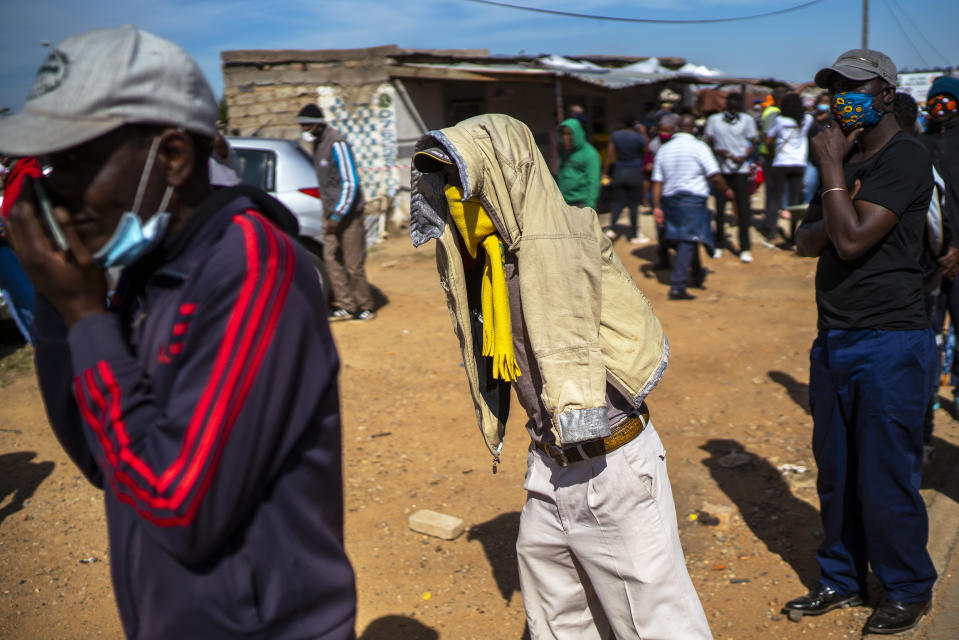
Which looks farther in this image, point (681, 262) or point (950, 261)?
point (681, 262)

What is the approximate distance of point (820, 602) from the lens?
3.56 meters

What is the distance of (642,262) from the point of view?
11750 mm

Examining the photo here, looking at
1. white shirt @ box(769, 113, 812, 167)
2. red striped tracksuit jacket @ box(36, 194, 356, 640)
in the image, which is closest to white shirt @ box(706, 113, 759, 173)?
white shirt @ box(769, 113, 812, 167)

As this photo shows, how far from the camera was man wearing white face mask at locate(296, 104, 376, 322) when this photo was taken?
824 cm

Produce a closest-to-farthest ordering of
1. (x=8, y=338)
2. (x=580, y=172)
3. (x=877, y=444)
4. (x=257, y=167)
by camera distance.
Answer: (x=877, y=444)
(x=8, y=338)
(x=257, y=167)
(x=580, y=172)

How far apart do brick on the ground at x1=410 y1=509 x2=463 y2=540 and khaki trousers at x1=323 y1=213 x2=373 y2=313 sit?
4.61 meters

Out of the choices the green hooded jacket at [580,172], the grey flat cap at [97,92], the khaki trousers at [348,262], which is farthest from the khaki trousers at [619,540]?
the green hooded jacket at [580,172]

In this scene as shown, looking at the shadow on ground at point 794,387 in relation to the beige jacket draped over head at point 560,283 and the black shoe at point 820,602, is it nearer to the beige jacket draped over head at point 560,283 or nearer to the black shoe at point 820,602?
the black shoe at point 820,602

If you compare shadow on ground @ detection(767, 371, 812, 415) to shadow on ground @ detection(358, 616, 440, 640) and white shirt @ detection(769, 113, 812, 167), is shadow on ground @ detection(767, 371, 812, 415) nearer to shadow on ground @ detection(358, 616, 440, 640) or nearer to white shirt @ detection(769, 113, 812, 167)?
shadow on ground @ detection(358, 616, 440, 640)

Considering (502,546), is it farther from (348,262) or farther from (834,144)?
(348,262)

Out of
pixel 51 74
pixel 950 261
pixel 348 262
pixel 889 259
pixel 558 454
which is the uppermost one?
pixel 51 74

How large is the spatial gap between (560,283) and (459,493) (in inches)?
113

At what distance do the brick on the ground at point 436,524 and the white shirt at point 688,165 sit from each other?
20.7 feet

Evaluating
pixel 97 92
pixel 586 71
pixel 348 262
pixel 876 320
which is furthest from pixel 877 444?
pixel 586 71
